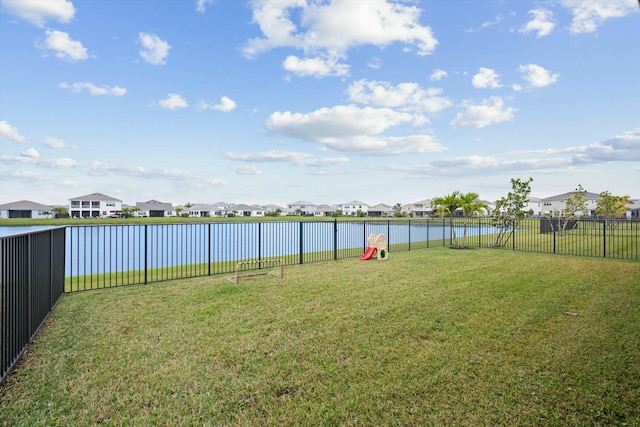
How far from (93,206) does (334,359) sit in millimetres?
84894

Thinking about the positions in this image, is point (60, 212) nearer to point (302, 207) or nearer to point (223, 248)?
→ point (223, 248)

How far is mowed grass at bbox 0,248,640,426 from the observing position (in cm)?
274

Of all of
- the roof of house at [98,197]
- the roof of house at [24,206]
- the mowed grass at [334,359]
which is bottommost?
the mowed grass at [334,359]

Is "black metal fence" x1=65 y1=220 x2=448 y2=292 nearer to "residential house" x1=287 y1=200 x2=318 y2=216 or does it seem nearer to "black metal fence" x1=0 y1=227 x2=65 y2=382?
"black metal fence" x1=0 y1=227 x2=65 y2=382

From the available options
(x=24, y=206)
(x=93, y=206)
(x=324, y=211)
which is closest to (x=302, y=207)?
(x=324, y=211)

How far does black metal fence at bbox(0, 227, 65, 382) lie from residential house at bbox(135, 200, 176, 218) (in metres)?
85.0

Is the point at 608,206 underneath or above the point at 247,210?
underneath

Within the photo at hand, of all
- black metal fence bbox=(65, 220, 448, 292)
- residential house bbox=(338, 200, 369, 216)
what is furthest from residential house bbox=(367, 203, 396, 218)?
black metal fence bbox=(65, 220, 448, 292)

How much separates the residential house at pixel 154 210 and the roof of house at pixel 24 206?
724 inches

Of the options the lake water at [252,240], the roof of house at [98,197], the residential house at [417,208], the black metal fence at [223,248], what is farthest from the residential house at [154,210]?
the black metal fence at [223,248]

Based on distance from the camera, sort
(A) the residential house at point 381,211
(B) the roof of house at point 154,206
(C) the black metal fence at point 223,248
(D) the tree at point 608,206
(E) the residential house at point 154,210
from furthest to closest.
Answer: (A) the residential house at point 381,211
(B) the roof of house at point 154,206
(E) the residential house at point 154,210
(D) the tree at point 608,206
(C) the black metal fence at point 223,248

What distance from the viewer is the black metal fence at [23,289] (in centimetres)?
335

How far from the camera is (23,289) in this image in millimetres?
4035

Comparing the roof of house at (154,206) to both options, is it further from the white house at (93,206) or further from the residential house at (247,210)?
the residential house at (247,210)
